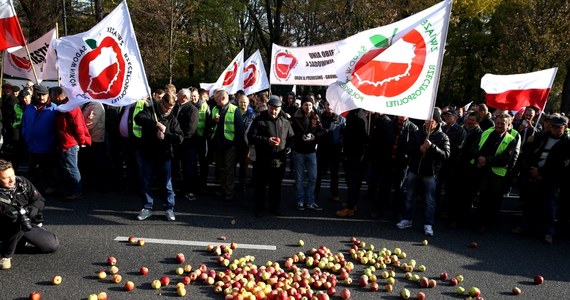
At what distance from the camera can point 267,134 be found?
715 centimetres

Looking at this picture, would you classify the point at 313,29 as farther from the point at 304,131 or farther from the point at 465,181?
the point at 465,181

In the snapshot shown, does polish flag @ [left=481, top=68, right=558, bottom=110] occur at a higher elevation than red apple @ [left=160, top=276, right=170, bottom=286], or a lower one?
higher

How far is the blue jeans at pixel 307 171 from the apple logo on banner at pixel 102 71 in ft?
10.6

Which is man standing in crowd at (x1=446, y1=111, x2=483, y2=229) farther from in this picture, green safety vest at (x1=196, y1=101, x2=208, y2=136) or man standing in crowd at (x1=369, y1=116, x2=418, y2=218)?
green safety vest at (x1=196, y1=101, x2=208, y2=136)

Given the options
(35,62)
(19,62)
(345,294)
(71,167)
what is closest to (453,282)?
(345,294)

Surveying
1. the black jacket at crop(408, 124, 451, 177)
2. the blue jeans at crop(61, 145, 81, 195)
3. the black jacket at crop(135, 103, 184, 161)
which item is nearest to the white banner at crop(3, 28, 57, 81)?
the blue jeans at crop(61, 145, 81, 195)

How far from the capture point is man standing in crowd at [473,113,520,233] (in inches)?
263

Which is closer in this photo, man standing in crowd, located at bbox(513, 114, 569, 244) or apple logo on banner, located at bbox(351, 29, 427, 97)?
apple logo on banner, located at bbox(351, 29, 427, 97)

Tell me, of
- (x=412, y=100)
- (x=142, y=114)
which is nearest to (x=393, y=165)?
(x=412, y=100)

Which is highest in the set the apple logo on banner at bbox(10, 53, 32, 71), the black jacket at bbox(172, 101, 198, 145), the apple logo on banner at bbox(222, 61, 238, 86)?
the apple logo on banner at bbox(222, 61, 238, 86)

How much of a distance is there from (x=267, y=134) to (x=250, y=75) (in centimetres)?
471

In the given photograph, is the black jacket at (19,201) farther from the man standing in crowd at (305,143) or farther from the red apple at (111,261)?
the man standing in crowd at (305,143)

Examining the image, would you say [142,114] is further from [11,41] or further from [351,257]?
[351,257]

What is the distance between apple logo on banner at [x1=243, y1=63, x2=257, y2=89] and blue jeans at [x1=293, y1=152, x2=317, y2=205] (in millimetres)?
4298
